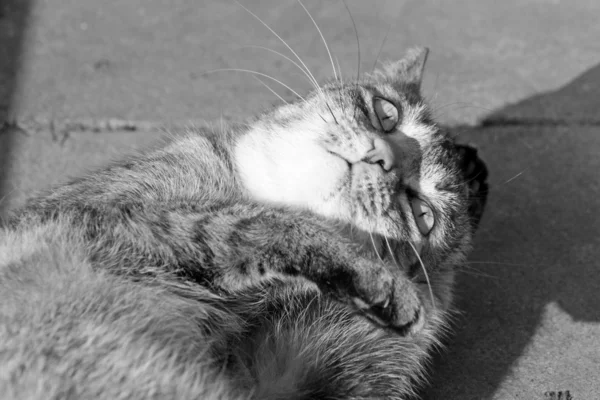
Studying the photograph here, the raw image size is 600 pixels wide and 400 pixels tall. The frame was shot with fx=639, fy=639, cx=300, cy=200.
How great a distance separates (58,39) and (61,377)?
3001mm

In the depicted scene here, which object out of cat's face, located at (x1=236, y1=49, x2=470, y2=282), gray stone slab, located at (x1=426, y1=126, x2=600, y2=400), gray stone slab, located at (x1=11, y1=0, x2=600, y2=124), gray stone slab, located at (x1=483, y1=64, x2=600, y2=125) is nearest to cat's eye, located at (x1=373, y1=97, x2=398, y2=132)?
cat's face, located at (x1=236, y1=49, x2=470, y2=282)

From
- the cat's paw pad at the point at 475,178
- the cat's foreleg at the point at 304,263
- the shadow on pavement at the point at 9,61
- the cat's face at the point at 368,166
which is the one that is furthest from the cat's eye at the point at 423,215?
the shadow on pavement at the point at 9,61

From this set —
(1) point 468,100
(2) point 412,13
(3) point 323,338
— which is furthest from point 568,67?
(3) point 323,338

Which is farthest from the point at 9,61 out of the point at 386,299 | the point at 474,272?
the point at 386,299

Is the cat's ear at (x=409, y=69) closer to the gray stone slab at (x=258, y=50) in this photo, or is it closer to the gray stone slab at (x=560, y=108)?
the gray stone slab at (x=258, y=50)

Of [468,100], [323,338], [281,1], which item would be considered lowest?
[468,100]

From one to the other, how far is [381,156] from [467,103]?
1610 mm

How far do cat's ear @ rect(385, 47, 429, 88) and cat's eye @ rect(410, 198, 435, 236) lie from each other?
0.79 meters

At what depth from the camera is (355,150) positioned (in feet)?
7.20

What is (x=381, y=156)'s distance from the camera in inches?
85.4

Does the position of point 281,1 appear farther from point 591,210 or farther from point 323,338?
point 323,338

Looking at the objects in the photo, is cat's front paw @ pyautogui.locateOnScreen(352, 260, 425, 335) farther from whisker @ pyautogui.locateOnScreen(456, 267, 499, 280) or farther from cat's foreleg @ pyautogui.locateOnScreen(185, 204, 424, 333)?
whisker @ pyautogui.locateOnScreen(456, 267, 499, 280)

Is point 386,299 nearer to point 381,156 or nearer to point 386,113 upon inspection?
point 381,156

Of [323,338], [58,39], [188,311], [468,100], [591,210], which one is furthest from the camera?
[58,39]
